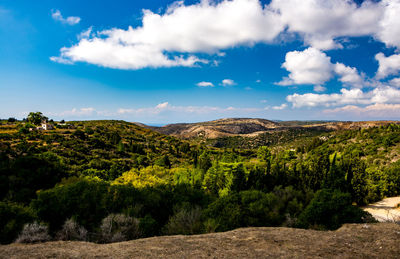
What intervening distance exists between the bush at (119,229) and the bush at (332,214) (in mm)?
13650

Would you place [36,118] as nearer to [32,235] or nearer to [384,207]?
[32,235]

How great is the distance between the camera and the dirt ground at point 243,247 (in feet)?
31.1

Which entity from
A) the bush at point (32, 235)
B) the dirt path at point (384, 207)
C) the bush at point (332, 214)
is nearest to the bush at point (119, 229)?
the bush at point (32, 235)

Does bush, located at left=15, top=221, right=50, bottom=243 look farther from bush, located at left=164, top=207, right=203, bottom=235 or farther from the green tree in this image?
the green tree

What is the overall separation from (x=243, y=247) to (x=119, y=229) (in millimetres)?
8792

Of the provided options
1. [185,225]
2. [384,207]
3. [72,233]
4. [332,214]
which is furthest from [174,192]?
[384,207]

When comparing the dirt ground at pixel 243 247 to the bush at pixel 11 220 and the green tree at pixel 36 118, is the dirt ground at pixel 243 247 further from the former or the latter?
the green tree at pixel 36 118

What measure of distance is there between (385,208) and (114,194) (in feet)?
138

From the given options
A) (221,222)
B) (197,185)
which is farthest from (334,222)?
(197,185)

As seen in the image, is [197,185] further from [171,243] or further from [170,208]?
[171,243]

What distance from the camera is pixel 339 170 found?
3678 cm

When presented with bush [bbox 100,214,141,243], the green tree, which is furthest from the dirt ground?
the green tree

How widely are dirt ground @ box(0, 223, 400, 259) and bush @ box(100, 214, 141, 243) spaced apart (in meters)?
2.18

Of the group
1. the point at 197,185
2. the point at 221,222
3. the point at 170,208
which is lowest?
the point at 197,185
